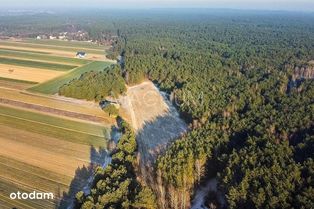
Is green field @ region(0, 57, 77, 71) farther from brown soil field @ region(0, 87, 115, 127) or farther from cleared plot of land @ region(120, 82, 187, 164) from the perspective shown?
cleared plot of land @ region(120, 82, 187, 164)

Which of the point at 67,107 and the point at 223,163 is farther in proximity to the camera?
the point at 67,107

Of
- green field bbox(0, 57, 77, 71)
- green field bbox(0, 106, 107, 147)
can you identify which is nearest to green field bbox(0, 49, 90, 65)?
green field bbox(0, 57, 77, 71)

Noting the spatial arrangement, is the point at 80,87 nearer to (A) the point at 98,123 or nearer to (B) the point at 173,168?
(A) the point at 98,123

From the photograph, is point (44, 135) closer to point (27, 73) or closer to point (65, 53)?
point (27, 73)

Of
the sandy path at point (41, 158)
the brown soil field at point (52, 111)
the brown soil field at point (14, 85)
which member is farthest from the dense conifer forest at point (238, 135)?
the brown soil field at point (14, 85)

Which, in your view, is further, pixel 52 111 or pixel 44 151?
pixel 52 111

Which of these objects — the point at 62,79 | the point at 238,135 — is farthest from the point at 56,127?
the point at 62,79

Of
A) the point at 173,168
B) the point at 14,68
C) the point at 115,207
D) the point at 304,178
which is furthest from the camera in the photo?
the point at 14,68

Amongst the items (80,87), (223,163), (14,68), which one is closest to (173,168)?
(223,163)
